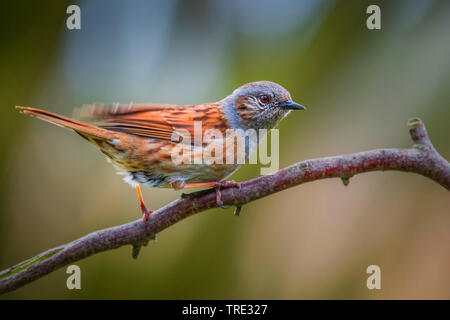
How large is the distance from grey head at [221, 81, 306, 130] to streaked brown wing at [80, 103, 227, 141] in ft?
0.50

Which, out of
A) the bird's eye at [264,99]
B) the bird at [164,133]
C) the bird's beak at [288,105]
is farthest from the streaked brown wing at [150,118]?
the bird's beak at [288,105]

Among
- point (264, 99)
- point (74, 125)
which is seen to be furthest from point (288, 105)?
point (74, 125)

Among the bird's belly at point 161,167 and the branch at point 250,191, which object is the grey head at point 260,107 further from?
the branch at point 250,191

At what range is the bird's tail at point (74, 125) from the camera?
138 inches

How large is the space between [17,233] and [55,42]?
2413 mm

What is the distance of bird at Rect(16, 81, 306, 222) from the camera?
384cm

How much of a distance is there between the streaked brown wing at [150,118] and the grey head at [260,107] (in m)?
0.15

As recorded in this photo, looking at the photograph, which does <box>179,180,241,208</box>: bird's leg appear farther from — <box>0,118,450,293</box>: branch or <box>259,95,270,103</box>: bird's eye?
<box>259,95,270,103</box>: bird's eye

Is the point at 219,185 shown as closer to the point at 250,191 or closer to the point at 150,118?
the point at 250,191

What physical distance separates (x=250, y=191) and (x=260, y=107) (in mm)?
1297

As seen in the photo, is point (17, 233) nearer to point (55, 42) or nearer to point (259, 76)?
point (55, 42)

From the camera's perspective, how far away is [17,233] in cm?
547

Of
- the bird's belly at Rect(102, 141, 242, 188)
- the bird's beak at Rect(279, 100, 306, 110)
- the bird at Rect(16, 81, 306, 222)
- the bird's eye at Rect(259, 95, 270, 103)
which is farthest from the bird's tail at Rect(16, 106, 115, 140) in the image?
the bird's beak at Rect(279, 100, 306, 110)

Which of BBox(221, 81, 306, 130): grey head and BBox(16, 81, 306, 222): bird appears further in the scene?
BBox(221, 81, 306, 130): grey head
